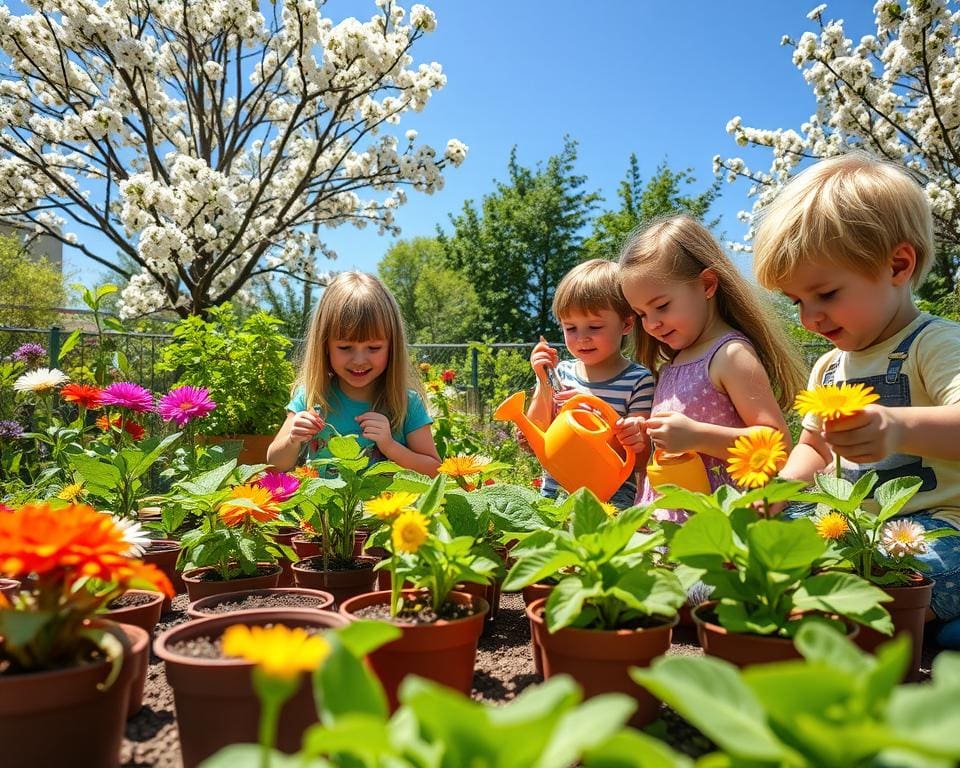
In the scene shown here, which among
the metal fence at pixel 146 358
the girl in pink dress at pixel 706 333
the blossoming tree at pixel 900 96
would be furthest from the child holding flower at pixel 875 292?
the blossoming tree at pixel 900 96

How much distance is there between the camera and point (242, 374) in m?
3.20

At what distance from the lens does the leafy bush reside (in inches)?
123

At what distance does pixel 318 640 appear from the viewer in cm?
41

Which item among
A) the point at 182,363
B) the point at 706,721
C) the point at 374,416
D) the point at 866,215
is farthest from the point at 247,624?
the point at 182,363

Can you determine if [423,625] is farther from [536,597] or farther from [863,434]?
[863,434]

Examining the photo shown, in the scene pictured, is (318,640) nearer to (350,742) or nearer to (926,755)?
(350,742)

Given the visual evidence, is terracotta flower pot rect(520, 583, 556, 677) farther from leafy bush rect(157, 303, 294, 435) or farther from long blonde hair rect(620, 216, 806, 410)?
leafy bush rect(157, 303, 294, 435)

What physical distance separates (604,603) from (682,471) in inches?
25.9

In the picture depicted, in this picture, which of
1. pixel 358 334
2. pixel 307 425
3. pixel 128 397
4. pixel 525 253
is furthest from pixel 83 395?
pixel 525 253

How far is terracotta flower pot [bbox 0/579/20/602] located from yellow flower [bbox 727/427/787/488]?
1.07 m

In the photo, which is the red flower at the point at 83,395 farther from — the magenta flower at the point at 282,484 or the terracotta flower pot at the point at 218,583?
the terracotta flower pot at the point at 218,583

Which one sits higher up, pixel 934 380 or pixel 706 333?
pixel 706 333

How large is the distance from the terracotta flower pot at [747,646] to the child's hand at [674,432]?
2.04 feet

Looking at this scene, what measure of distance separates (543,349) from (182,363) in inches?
76.3
